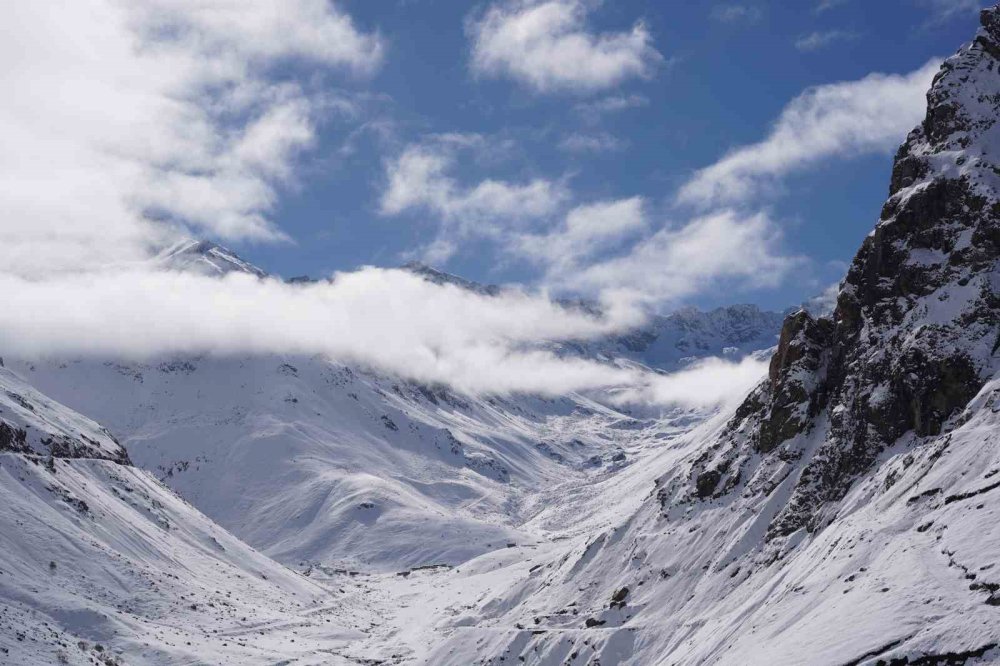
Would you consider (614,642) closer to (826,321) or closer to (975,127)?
(826,321)

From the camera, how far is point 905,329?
70562 mm

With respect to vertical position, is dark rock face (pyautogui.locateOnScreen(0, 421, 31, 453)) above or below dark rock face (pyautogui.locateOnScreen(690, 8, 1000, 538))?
above

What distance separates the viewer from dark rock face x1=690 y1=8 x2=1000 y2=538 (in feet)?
218

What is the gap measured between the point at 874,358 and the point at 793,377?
13.0 meters

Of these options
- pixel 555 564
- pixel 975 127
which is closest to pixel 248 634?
Result: pixel 555 564

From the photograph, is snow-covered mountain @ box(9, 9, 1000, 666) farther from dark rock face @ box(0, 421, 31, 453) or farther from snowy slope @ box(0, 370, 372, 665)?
dark rock face @ box(0, 421, 31, 453)

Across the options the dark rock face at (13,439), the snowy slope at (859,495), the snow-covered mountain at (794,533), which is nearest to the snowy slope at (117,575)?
the snow-covered mountain at (794,533)

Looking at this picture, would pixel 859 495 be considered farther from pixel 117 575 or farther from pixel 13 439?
pixel 13 439

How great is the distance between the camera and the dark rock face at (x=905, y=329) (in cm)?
6656

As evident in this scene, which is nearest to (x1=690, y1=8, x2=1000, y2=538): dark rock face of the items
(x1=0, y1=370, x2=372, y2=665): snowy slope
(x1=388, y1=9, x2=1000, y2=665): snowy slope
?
(x1=388, y1=9, x2=1000, y2=665): snowy slope

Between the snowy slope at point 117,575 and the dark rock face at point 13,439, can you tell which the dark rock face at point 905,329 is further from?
the dark rock face at point 13,439

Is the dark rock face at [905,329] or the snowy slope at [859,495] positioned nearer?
the snowy slope at [859,495]

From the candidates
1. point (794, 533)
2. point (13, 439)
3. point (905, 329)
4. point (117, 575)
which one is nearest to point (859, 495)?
point (794, 533)

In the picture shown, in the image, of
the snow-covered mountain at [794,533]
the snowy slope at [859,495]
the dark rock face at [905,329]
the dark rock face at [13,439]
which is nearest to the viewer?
the snowy slope at [859,495]
